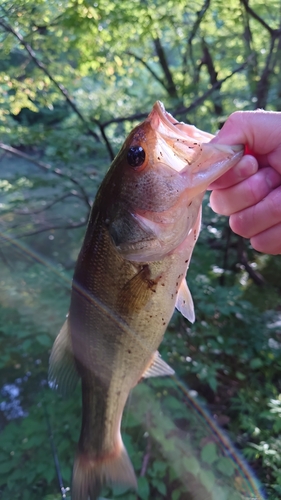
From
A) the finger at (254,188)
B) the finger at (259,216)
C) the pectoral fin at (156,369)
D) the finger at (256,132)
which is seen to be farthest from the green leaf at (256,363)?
the finger at (256,132)

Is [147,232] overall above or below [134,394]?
above

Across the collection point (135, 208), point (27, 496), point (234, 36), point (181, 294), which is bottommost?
point (27, 496)

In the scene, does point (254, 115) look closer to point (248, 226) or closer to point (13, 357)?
point (248, 226)

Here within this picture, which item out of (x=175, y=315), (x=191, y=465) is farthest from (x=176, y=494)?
(x=175, y=315)

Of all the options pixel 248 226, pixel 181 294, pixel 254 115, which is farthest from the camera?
pixel 181 294

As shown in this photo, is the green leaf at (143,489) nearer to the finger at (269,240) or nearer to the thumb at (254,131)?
the finger at (269,240)

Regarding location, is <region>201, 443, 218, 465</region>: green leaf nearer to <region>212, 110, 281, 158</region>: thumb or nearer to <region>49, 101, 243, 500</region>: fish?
<region>49, 101, 243, 500</region>: fish

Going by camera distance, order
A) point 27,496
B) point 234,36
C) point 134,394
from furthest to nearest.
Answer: point 234,36, point 134,394, point 27,496

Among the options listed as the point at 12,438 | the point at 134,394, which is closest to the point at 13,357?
the point at 12,438
